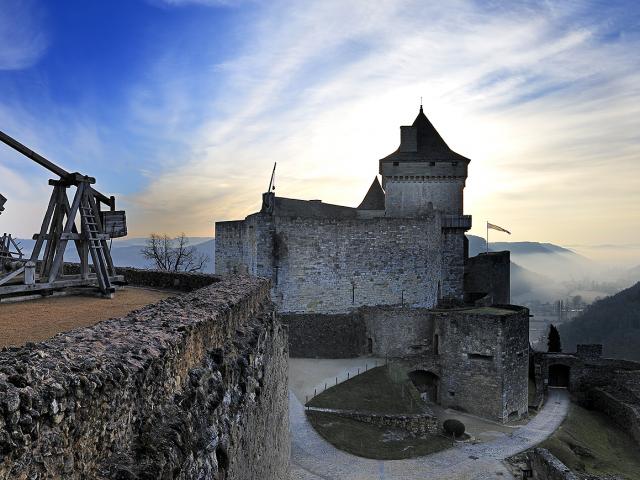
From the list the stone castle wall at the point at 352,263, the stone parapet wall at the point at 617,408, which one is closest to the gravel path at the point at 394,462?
the stone castle wall at the point at 352,263

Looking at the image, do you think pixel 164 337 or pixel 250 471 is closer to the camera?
pixel 164 337

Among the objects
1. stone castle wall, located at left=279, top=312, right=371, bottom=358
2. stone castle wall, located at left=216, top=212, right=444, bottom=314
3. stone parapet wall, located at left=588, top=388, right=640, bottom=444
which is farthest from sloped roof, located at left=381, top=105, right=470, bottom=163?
stone parapet wall, located at left=588, top=388, right=640, bottom=444

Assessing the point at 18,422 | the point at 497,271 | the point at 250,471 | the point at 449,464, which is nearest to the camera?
the point at 18,422

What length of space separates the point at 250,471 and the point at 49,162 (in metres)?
6.10

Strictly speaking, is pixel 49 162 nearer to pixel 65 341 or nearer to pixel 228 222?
pixel 65 341

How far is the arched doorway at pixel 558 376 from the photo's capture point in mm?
29922

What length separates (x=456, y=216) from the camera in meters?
27.8

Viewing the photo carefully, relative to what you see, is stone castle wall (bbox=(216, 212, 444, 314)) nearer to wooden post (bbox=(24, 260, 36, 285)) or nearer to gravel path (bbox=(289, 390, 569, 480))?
gravel path (bbox=(289, 390, 569, 480))

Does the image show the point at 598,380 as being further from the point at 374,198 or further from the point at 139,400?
the point at 139,400

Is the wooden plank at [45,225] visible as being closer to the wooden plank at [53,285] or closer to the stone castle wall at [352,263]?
the wooden plank at [53,285]

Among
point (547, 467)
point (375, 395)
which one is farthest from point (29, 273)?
point (375, 395)

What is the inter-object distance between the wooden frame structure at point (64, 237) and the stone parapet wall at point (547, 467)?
41.4 ft

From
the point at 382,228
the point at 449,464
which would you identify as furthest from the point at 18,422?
the point at 382,228

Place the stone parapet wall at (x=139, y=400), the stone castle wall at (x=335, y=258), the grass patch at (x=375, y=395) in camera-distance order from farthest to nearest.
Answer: the stone castle wall at (x=335, y=258) → the grass patch at (x=375, y=395) → the stone parapet wall at (x=139, y=400)
